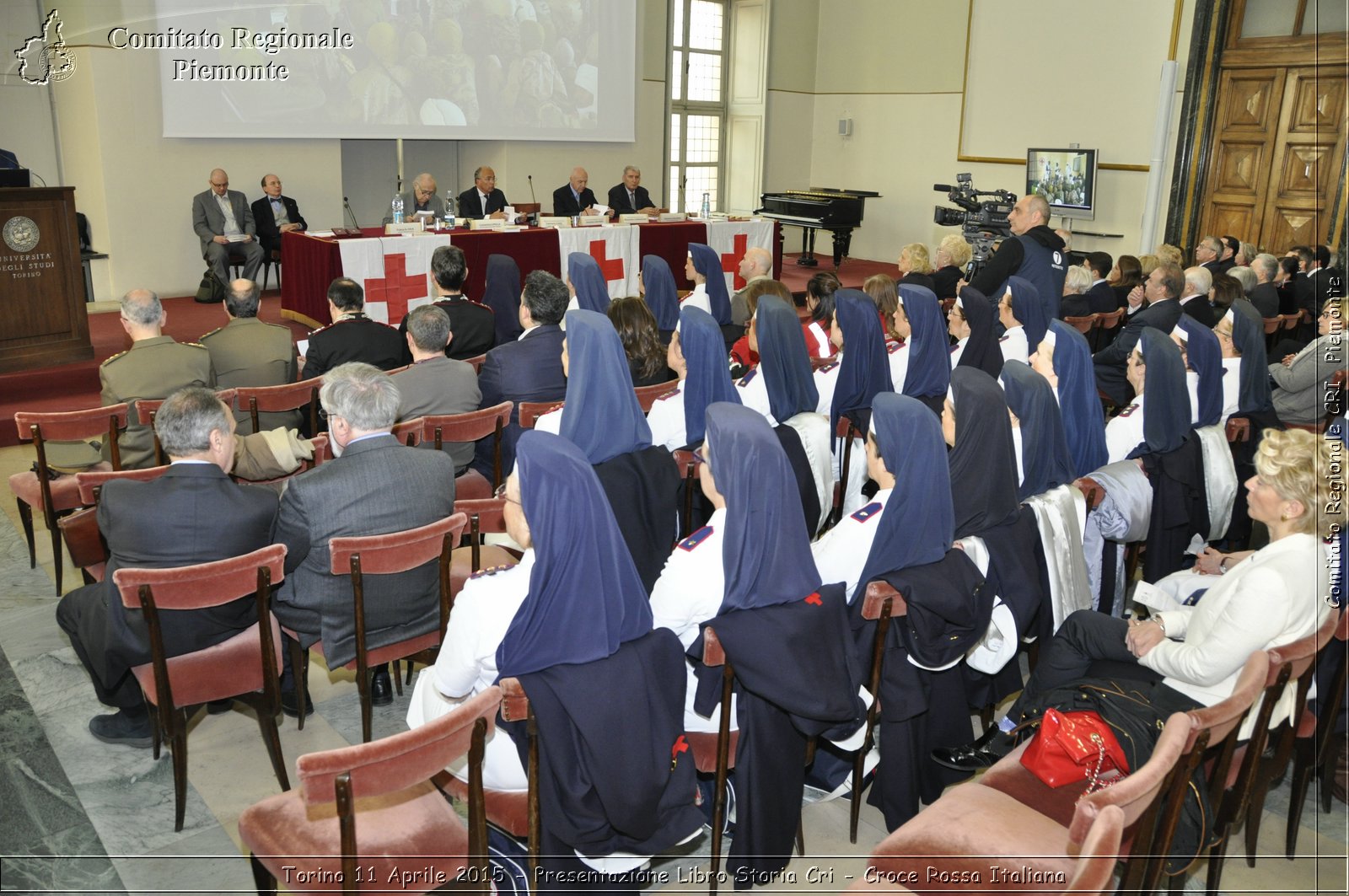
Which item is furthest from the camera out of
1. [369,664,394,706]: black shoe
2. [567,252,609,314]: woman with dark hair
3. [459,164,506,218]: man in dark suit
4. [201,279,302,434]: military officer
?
[459,164,506,218]: man in dark suit

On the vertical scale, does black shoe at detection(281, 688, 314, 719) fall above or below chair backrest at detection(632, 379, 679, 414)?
below

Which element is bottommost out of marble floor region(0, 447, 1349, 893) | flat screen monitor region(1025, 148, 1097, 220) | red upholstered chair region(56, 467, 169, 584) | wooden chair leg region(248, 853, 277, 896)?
marble floor region(0, 447, 1349, 893)

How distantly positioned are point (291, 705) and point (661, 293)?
3.57 metres

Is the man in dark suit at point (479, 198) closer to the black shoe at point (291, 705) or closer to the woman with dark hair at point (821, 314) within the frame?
the woman with dark hair at point (821, 314)

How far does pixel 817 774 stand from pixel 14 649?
2.86 m

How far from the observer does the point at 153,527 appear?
8.75 feet

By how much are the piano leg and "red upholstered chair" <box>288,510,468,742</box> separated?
1052cm

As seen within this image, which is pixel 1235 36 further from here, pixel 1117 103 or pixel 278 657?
pixel 278 657

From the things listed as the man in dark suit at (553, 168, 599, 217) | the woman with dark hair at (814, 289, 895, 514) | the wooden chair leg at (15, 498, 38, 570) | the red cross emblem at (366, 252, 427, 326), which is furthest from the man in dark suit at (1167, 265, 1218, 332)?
the wooden chair leg at (15, 498, 38, 570)

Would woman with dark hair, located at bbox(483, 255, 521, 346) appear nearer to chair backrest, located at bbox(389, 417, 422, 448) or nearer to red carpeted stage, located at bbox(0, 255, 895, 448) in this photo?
red carpeted stage, located at bbox(0, 255, 895, 448)

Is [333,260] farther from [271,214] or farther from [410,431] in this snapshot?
[410,431]

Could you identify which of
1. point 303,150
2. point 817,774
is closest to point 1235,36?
point 303,150

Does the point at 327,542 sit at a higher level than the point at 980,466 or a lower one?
lower

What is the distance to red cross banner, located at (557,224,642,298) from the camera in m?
8.62
